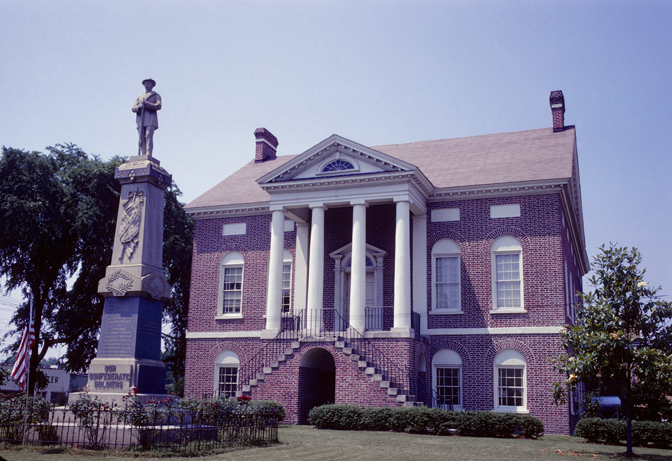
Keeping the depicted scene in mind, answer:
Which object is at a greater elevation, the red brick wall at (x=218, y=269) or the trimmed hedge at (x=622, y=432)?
the red brick wall at (x=218, y=269)

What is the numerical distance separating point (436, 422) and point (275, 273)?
31.1 feet

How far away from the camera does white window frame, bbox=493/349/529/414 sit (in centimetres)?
2378

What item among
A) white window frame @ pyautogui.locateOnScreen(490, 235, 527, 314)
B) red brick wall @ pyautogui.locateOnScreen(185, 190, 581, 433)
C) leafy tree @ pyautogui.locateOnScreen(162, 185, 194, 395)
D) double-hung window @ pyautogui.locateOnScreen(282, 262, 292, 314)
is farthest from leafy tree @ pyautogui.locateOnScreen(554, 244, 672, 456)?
leafy tree @ pyautogui.locateOnScreen(162, 185, 194, 395)

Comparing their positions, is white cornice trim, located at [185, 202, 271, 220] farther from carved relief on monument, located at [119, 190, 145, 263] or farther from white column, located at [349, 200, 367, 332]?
carved relief on monument, located at [119, 190, 145, 263]

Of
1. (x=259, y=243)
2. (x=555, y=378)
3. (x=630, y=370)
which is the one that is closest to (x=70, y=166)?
(x=259, y=243)

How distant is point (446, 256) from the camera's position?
2639cm

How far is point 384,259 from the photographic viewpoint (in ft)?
89.8

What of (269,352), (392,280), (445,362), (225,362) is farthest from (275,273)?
(445,362)

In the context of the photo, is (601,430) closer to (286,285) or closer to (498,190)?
(498,190)

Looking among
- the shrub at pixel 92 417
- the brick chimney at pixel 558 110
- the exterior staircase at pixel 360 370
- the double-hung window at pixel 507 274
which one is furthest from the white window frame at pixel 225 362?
the brick chimney at pixel 558 110

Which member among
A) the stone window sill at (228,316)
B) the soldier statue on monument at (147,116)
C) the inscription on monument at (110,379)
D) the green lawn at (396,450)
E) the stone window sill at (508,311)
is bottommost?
the green lawn at (396,450)

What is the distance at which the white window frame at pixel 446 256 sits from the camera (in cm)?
2581

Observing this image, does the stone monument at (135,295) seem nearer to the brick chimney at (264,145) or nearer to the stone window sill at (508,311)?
the stone window sill at (508,311)

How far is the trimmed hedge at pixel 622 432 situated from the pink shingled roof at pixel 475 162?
918cm
